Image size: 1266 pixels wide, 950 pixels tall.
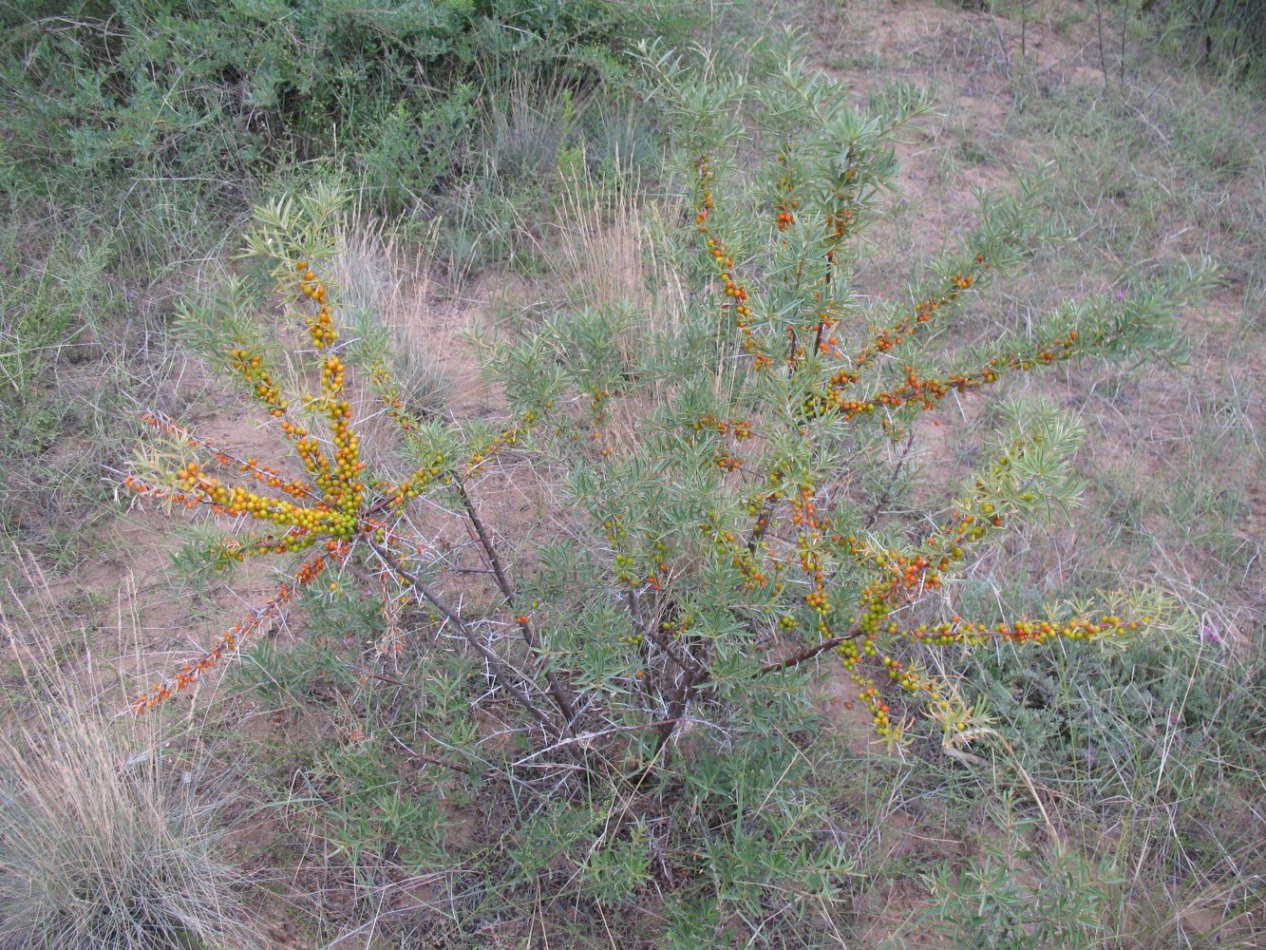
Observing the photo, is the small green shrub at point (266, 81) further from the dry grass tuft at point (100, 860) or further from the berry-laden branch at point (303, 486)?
the dry grass tuft at point (100, 860)

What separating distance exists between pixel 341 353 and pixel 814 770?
1.58 meters

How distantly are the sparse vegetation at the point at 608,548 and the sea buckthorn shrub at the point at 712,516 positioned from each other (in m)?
0.02

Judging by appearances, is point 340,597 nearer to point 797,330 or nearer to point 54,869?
point 54,869

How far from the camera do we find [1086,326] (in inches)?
85.7

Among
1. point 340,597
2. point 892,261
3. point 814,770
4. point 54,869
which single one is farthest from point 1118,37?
point 54,869

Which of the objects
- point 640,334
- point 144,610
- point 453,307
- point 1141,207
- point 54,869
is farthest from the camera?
point 1141,207

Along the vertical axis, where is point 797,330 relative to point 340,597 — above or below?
above

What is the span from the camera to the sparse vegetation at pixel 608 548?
2035mm

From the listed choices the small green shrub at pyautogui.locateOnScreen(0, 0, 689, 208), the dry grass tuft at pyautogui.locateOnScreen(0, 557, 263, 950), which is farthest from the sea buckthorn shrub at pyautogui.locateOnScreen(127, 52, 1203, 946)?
the small green shrub at pyautogui.locateOnScreen(0, 0, 689, 208)

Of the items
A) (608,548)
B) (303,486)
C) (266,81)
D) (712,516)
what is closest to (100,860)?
(303,486)

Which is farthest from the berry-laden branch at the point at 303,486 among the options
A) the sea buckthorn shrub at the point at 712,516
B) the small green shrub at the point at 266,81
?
the small green shrub at the point at 266,81

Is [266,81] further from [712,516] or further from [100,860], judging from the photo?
[712,516]

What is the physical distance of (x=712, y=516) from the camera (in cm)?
200

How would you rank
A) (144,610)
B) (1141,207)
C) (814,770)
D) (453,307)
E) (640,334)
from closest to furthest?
(814,770) < (144,610) < (640,334) < (453,307) < (1141,207)
